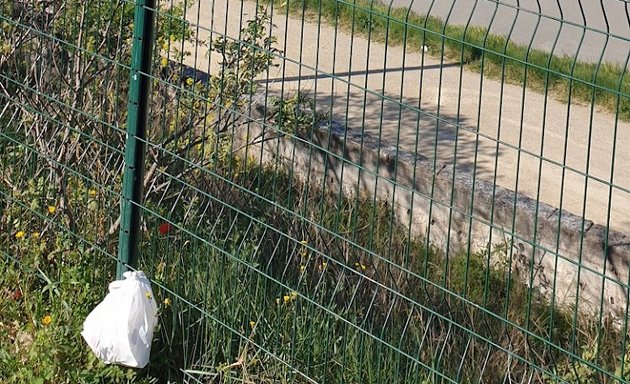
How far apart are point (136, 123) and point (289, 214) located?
66cm

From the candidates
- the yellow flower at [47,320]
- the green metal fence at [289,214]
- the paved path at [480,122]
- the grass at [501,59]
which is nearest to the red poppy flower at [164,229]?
the green metal fence at [289,214]

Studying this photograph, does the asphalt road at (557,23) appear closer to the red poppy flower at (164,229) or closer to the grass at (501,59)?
the grass at (501,59)

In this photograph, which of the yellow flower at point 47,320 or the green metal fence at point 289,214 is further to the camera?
the yellow flower at point 47,320

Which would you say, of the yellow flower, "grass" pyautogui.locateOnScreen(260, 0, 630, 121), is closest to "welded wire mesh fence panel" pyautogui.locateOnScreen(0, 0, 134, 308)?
the yellow flower

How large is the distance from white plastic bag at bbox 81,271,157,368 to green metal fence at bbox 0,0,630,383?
135 mm

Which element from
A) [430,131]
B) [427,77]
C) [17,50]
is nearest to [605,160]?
[430,131]

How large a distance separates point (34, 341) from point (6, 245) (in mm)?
755

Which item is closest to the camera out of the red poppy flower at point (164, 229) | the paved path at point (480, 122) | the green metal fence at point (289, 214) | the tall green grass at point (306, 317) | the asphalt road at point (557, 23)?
the green metal fence at point (289, 214)

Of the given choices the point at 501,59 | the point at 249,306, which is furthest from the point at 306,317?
the point at 501,59

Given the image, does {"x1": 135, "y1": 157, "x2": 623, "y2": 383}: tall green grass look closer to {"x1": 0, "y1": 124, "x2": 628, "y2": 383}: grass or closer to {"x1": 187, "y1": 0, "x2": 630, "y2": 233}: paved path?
{"x1": 0, "y1": 124, "x2": 628, "y2": 383}: grass

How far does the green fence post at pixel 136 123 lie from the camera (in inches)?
161

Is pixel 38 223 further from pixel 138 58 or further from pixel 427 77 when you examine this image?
pixel 427 77

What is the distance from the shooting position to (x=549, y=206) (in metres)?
5.75

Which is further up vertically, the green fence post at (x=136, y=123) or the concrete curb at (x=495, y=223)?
the green fence post at (x=136, y=123)
